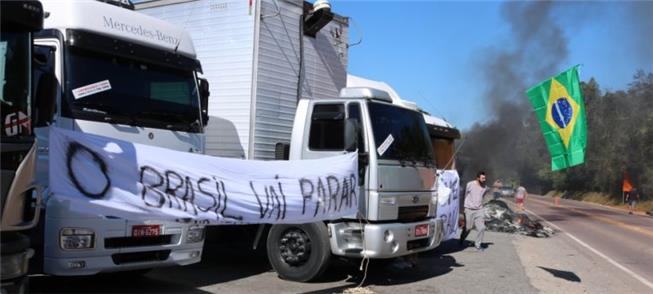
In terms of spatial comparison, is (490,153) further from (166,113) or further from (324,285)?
(166,113)

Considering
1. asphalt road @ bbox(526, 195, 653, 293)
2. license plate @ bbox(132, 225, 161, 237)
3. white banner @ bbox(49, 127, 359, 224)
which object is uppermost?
white banner @ bbox(49, 127, 359, 224)

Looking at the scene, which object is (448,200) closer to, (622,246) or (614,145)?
(622,246)

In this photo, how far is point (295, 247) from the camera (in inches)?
305

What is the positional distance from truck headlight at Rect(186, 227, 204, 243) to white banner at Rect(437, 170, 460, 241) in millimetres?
4390

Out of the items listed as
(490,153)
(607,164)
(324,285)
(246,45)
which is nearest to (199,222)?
(324,285)

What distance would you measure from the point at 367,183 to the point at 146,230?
108 inches

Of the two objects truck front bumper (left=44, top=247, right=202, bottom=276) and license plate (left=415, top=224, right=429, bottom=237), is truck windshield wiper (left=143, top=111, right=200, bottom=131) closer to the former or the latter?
truck front bumper (left=44, top=247, right=202, bottom=276)

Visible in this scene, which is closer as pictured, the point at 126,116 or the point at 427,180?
the point at 126,116

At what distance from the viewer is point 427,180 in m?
8.27

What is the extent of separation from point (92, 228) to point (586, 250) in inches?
466

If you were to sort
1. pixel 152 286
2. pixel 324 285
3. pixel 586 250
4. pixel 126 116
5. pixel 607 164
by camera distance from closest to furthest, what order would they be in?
pixel 126 116 < pixel 152 286 < pixel 324 285 < pixel 586 250 < pixel 607 164

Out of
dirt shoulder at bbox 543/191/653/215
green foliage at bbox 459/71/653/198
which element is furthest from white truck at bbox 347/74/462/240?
dirt shoulder at bbox 543/191/653/215

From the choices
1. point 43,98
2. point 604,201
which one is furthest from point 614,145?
point 43,98

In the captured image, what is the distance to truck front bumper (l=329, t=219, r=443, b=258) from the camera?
23.6ft
